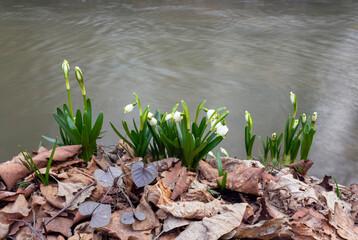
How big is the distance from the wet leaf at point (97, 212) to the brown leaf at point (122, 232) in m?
0.06

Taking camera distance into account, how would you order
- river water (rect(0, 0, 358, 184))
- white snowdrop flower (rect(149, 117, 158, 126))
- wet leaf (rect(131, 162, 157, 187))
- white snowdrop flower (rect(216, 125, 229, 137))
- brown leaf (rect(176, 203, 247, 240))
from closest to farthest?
brown leaf (rect(176, 203, 247, 240)), wet leaf (rect(131, 162, 157, 187)), white snowdrop flower (rect(216, 125, 229, 137)), white snowdrop flower (rect(149, 117, 158, 126)), river water (rect(0, 0, 358, 184))

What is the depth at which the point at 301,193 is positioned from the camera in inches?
69.6

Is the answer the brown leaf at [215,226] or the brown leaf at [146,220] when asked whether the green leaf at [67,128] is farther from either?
the brown leaf at [215,226]

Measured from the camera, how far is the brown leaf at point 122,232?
139 centimetres

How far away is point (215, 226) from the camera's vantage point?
1394 millimetres

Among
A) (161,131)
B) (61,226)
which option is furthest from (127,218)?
(161,131)

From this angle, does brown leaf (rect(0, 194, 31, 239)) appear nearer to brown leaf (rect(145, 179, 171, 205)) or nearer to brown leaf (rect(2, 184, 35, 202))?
brown leaf (rect(2, 184, 35, 202))

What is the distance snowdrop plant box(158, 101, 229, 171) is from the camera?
71.5 inches

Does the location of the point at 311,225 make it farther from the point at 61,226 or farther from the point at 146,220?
the point at 61,226

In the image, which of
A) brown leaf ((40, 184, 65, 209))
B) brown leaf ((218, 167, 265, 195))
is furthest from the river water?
brown leaf ((40, 184, 65, 209))

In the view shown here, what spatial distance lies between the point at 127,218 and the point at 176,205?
0.75 feet

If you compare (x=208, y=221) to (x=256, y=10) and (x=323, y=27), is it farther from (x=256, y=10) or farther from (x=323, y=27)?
(x=256, y=10)

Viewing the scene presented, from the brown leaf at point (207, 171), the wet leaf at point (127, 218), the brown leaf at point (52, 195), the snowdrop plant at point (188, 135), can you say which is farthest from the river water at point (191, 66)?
the wet leaf at point (127, 218)

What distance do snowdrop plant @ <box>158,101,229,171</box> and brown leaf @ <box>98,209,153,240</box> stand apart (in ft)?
1.81
